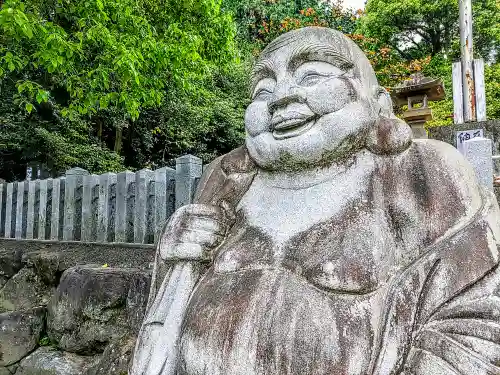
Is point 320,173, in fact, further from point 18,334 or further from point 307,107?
point 18,334

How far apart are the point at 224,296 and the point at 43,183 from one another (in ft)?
13.3

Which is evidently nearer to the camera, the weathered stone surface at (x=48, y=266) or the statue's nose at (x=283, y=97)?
the statue's nose at (x=283, y=97)

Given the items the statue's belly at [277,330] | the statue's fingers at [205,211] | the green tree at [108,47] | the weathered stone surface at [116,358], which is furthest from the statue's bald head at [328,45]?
the green tree at [108,47]

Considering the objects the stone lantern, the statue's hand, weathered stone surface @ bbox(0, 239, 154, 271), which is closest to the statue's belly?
the statue's hand

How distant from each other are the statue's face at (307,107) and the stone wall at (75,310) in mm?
1705

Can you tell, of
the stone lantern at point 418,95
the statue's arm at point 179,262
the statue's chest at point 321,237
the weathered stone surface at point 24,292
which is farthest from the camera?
the stone lantern at point 418,95

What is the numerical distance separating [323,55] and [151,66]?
443 centimetres

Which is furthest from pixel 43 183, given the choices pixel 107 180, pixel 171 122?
pixel 171 122

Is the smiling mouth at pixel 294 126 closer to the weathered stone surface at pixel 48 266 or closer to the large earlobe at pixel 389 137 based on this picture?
the large earlobe at pixel 389 137

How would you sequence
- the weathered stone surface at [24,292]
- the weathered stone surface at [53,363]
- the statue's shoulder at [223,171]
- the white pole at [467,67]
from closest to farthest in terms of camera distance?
the statue's shoulder at [223,171] < the weathered stone surface at [53,363] < the weathered stone surface at [24,292] < the white pole at [467,67]

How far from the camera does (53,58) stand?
444 centimetres

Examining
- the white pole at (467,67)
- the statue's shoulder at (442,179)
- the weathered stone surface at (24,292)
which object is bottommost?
the weathered stone surface at (24,292)

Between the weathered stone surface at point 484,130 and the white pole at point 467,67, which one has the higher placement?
the white pole at point 467,67

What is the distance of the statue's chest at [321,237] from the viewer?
1.48m
